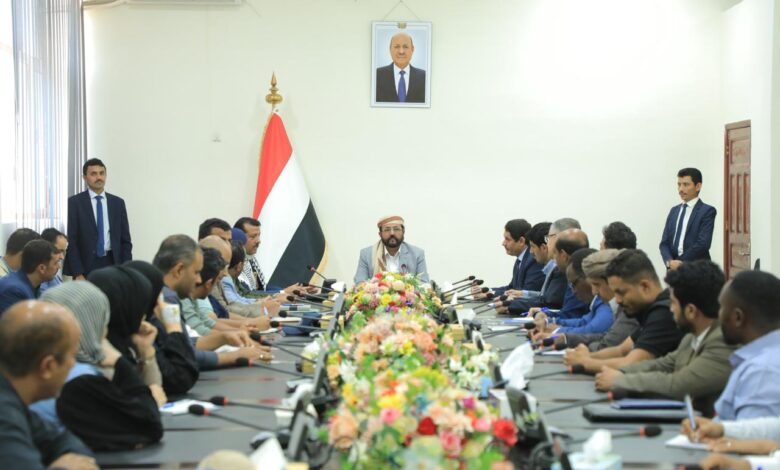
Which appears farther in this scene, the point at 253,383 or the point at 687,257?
the point at 687,257

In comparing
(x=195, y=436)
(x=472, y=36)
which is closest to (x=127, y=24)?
(x=472, y=36)

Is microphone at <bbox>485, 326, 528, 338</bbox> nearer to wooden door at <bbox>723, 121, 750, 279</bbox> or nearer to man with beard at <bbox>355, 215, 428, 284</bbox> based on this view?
man with beard at <bbox>355, 215, 428, 284</bbox>

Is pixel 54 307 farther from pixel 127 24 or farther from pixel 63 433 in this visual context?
pixel 127 24

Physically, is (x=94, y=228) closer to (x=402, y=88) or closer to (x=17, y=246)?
(x=17, y=246)

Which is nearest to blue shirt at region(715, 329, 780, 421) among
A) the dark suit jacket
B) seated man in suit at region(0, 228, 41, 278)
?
the dark suit jacket

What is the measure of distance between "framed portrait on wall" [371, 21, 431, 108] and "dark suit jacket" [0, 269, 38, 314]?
4.40m

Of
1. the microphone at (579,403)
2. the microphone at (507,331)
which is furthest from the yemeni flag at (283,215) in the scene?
the microphone at (579,403)

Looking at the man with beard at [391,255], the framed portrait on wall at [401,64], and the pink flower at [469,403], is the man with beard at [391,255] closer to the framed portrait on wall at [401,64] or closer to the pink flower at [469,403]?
the framed portrait on wall at [401,64]

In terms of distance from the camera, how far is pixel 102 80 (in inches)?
353

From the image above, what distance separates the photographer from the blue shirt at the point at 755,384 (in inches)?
107

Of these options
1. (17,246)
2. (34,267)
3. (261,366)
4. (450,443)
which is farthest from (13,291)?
(450,443)

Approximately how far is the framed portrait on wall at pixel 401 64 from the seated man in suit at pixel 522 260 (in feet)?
6.88

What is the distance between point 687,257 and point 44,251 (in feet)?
15.9

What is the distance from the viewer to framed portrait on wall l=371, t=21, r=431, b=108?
8.98 m
